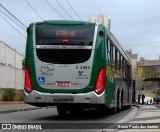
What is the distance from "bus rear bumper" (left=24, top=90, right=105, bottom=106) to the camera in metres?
16.3

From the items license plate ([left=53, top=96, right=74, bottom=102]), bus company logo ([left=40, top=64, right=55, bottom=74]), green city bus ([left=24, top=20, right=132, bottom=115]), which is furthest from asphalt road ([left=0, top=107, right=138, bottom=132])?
bus company logo ([left=40, top=64, right=55, bottom=74])

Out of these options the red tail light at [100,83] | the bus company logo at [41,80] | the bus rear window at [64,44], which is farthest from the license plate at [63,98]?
the bus rear window at [64,44]

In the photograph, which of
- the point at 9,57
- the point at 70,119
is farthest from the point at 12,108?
the point at 9,57

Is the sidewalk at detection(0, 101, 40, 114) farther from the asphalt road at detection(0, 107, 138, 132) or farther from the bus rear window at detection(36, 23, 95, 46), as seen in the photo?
the bus rear window at detection(36, 23, 95, 46)

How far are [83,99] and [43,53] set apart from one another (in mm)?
2280

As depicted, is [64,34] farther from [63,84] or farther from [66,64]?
[63,84]

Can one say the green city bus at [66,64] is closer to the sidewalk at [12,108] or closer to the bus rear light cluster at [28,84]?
the bus rear light cluster at [28,84]

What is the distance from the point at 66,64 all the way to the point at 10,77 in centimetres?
3054

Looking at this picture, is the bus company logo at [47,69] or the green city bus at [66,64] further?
the bus company logo at [47,69]

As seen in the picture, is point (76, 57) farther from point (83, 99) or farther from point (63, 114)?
point (63, 114)

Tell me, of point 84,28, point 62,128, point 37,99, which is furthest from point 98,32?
point 62,128

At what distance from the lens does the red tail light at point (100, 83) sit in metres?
16.4

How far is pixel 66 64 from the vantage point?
653 inches

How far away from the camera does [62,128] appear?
13688mm
